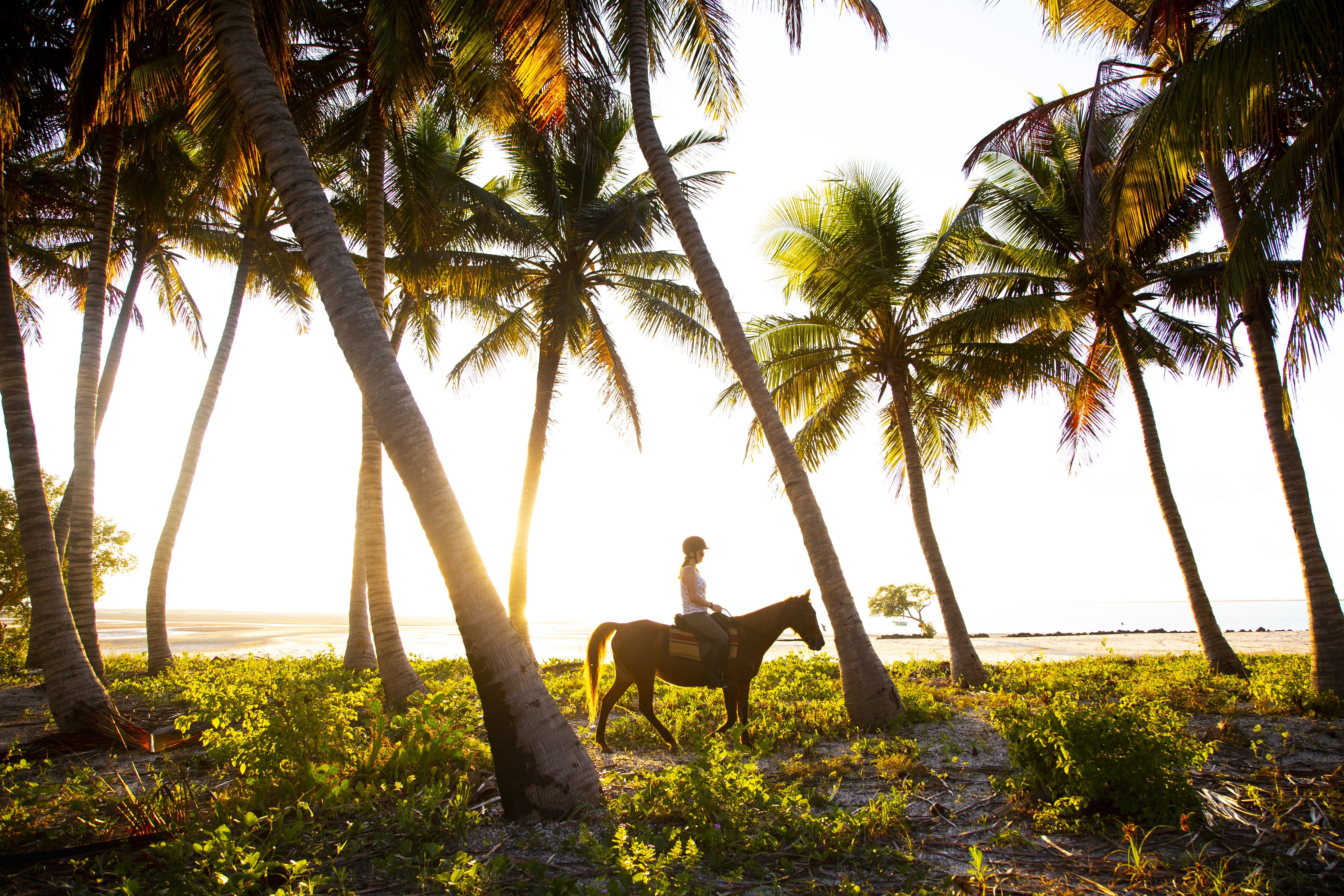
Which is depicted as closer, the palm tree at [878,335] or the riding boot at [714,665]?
the riding boot at [714,665]

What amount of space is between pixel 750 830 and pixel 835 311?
10326 mm

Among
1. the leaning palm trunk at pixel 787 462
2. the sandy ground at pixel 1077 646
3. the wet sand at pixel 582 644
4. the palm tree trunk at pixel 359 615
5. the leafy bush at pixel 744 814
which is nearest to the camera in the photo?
the leafy bush at pixel 744 814

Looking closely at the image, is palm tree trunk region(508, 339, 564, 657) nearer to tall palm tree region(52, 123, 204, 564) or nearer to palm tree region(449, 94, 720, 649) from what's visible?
palm tree region(449, 94, 720, 649)

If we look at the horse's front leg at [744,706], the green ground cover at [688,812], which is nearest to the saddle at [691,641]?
the horse's front leg at [744,706]

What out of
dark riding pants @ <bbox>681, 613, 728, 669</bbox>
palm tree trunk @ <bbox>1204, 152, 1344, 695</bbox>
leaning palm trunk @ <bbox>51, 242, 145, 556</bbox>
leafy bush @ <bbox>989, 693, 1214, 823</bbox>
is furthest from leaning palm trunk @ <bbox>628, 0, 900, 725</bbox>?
leaning palm trunk @ <bbox>51, 242, 145, 556</bbox>

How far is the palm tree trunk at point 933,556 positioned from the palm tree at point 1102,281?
8.64 ft

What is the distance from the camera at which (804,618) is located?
7.36 meters

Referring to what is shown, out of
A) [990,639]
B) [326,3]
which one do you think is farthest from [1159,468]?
[326,3]

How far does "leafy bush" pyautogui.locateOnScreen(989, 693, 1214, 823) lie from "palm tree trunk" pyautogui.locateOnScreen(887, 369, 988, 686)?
607 centimetres

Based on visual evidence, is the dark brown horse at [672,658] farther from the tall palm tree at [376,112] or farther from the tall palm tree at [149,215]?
the tall palm tree at [149,215]

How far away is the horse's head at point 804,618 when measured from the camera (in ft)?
24.0

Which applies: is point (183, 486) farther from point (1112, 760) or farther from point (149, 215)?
point (1112, 760)

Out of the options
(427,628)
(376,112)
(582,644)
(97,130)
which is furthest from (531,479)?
(427,628)

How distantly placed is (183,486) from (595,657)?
11925mm
